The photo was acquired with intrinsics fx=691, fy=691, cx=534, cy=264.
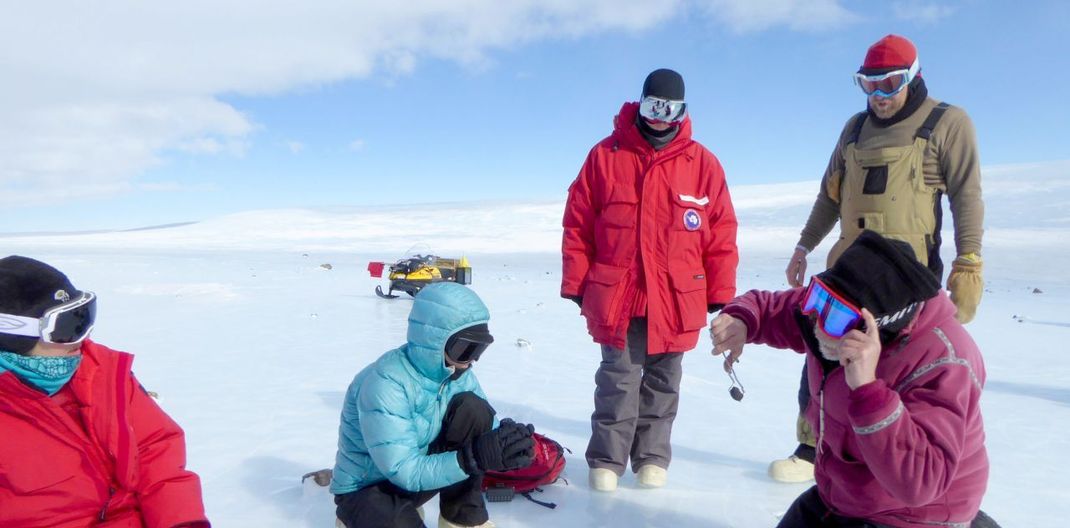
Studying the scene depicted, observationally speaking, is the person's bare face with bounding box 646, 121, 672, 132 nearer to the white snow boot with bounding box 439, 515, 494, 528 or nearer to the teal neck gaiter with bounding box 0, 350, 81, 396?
the white snow boot with bounding box 439, 515, 494, 528

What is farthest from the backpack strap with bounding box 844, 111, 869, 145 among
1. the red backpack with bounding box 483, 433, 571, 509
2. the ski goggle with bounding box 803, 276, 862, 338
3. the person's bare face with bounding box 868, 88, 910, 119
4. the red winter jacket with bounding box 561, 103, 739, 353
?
the red backpack with bounding box 483, 433, 571, 509

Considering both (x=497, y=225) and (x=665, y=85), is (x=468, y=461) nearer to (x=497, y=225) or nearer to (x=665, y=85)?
(x=665, y=85)

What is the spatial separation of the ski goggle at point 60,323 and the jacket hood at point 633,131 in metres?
2.16

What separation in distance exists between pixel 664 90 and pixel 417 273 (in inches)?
316

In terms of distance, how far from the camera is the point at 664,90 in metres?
3.00

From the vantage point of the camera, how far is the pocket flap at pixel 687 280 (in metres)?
3.04

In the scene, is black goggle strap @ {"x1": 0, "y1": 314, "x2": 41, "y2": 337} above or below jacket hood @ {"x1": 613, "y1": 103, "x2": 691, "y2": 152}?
below

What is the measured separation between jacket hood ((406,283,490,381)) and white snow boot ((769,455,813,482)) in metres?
1.68

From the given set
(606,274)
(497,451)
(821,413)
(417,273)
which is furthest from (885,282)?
(417,273)

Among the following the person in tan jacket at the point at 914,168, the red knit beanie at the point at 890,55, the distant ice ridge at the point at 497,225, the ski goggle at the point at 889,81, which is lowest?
the distant ice ridge at the point at 497,225

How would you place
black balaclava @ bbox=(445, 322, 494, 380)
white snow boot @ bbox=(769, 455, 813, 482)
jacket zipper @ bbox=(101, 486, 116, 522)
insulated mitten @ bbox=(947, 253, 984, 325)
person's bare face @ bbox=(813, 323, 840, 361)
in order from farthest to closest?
white snow boot @ bbox=(769, 455, 813, 482), insulated mitten @ bbox=(947, 253, 984, 325), black balaclava @ bbox=(445, 322, 494, 380), jacket zipper @ bbox=(101, 486, 116, 522), person's bare face @ bbox=(813, 323, 840, 361)

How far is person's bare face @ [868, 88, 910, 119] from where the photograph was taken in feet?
9.20

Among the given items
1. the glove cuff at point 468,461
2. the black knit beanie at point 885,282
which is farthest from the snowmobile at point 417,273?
the black knit beanie at point 885,282

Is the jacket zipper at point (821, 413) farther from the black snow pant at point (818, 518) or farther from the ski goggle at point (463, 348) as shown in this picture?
the ski goggle at point (463, 348)
